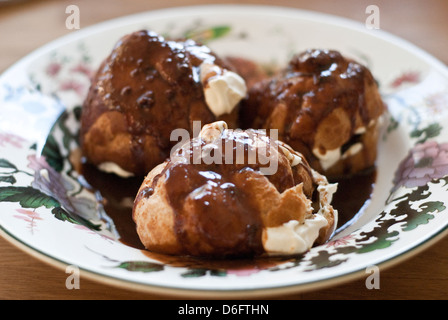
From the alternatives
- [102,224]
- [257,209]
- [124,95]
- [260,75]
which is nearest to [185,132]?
[124,95]

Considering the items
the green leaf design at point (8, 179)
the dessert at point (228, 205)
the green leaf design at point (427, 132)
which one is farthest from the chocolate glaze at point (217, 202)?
the green leaf design at point (427, 132)

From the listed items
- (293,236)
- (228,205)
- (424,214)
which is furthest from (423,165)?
(228,205)

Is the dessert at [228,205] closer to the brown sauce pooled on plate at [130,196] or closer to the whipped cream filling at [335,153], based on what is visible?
the brown sauce pooled on plate at [130,196]

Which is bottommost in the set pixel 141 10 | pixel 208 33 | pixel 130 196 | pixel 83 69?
pixel 130 196

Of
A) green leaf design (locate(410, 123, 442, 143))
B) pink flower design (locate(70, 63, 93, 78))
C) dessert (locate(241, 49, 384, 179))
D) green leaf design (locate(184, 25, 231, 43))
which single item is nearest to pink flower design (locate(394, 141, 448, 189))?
green leaf design (locate(410, 123, 442, 143))

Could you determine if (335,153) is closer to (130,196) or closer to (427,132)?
(427,132)
